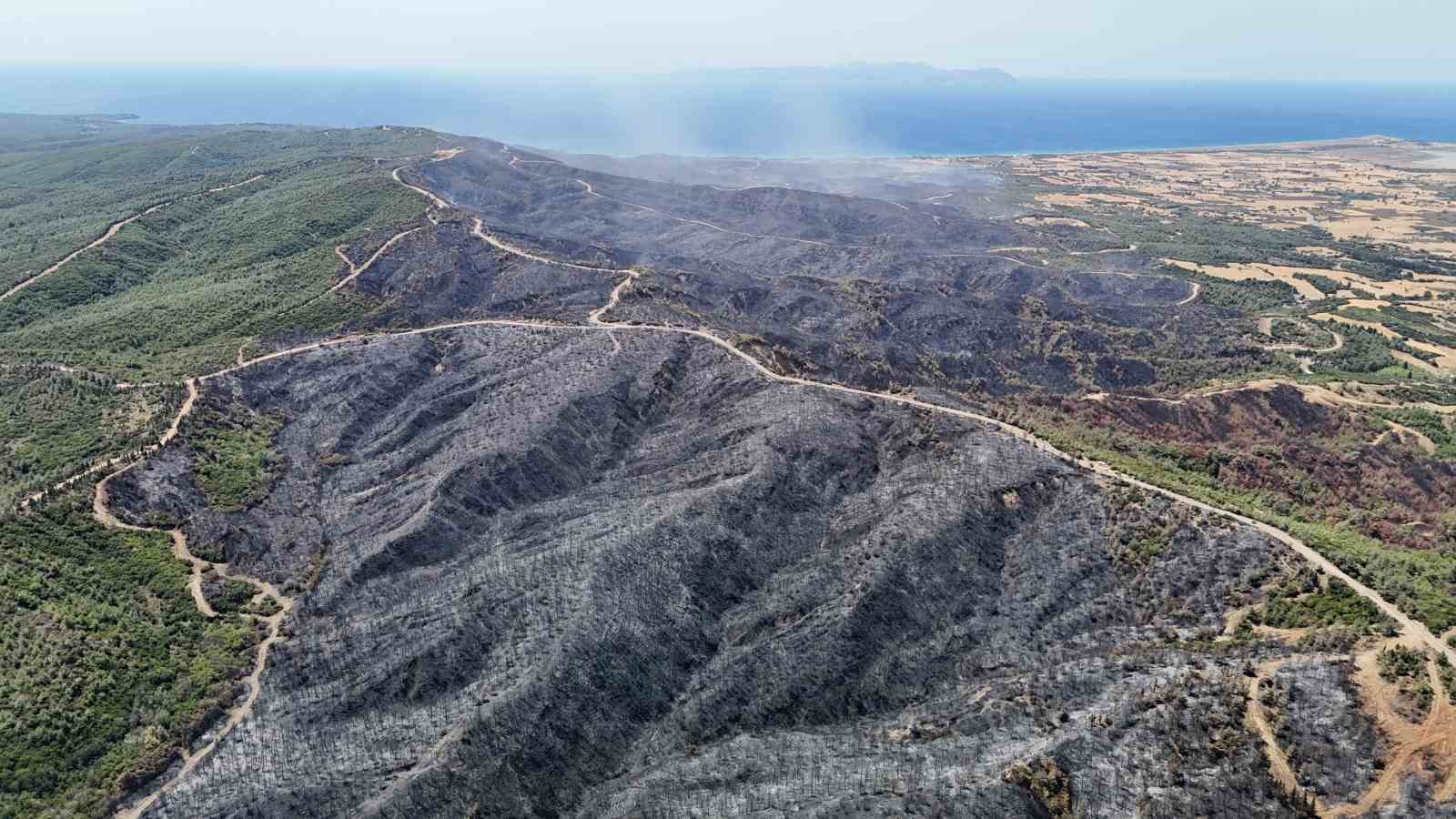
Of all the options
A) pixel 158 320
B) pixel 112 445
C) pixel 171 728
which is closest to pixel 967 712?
pixel 171 728

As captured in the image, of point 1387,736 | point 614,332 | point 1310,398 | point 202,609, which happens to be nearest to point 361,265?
point 614,332

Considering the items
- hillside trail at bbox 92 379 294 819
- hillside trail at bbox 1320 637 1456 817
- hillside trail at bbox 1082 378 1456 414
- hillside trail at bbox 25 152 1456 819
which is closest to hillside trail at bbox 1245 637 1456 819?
hillside trail at bbox 1320 637 1456 817

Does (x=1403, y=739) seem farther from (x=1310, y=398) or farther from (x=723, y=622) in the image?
(x=1310, y=398)

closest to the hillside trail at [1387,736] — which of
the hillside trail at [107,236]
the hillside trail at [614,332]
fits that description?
the hillside trail at [614,332]

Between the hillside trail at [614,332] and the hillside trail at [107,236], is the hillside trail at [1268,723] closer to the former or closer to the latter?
the hillside trail at [614,332]

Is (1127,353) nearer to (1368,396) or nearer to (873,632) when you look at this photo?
(1368,396)

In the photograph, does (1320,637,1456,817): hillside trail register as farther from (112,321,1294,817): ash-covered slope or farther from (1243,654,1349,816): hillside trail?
(112,321,1294,817): ash-covered slope
